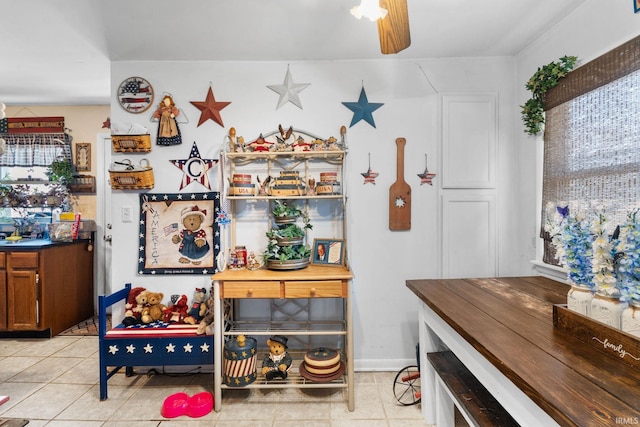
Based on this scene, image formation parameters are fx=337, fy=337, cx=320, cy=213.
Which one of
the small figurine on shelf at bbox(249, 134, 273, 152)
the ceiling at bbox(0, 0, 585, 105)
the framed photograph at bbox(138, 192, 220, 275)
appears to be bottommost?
the framed photograph at bbox(138, 192, 220, 275)

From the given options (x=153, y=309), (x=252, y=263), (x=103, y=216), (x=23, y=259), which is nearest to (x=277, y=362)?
(x=252, y=263)

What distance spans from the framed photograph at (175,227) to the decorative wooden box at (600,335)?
86.6 inches

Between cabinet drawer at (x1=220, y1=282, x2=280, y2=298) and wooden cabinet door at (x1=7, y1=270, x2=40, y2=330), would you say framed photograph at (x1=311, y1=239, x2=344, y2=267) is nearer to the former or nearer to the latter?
cabinet drawer at (x1=220, y1=282, x2=280, y2=298)

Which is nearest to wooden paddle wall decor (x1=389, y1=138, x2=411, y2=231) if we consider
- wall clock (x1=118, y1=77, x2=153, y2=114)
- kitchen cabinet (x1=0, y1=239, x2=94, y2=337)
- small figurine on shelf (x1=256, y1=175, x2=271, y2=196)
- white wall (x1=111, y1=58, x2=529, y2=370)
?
white wall (x1=111, y1=58, x2=529, y2=370)

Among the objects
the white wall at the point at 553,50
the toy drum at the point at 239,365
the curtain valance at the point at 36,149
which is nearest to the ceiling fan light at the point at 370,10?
the white wall at the point at 553,50

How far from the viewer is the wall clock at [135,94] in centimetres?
258

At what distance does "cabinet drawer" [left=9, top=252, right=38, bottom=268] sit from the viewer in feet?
10.4

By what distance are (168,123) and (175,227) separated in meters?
0.79

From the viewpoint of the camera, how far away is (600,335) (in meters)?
1.11

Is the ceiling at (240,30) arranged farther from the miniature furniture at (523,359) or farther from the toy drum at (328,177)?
the miniature furniture at (523,359)

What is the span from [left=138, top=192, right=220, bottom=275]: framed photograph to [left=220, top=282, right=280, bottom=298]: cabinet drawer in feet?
1.86

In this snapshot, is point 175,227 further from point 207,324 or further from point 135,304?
point 207,324

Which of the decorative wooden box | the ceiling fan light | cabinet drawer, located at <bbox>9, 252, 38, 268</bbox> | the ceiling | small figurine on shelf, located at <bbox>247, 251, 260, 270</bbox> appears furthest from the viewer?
cabinet drawer, located at <bbox>9, 252, 38, 268</bbox>

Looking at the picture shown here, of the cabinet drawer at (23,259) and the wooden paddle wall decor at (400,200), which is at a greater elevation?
the wooden paddle wall decor at (400,200)
